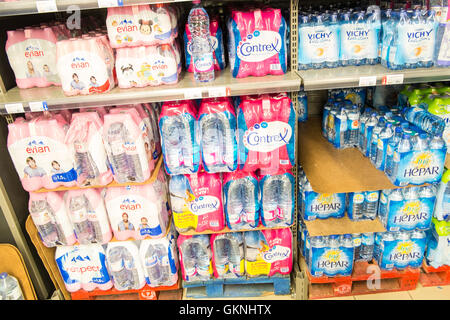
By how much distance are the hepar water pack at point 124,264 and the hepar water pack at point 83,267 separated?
58mm

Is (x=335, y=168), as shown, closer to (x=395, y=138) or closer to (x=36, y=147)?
(x=395, y=138)

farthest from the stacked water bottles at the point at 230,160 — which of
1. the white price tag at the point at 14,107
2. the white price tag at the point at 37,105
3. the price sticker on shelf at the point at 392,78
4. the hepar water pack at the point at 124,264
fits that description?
the white price tag at the point at 14,107

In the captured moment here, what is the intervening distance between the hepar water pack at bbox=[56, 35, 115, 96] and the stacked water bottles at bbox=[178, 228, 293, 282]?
1.11 metres

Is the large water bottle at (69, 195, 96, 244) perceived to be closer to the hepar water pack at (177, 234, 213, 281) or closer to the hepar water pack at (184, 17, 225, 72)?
the hepar water pack at (177, 234, 213, 281)

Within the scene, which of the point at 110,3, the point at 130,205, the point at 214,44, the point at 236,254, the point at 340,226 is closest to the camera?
the point at 110,3

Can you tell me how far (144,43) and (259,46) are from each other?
620 millimetres

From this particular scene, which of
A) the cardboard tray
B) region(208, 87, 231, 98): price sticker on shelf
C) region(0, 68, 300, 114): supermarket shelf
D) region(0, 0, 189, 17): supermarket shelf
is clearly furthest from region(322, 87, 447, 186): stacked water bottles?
the cardboard tray

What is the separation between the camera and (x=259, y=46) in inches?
79.0

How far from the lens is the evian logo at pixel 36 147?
2.09 metres

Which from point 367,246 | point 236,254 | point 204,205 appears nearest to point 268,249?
point 236,254

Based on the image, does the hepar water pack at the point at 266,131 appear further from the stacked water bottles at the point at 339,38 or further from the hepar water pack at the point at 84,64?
the hepar water pack at the point at 84,64

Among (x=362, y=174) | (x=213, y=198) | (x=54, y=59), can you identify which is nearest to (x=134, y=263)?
(x=213, y=198)

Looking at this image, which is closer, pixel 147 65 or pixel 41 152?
pixel 147 65

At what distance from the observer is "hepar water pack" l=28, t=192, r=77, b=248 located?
224cm
